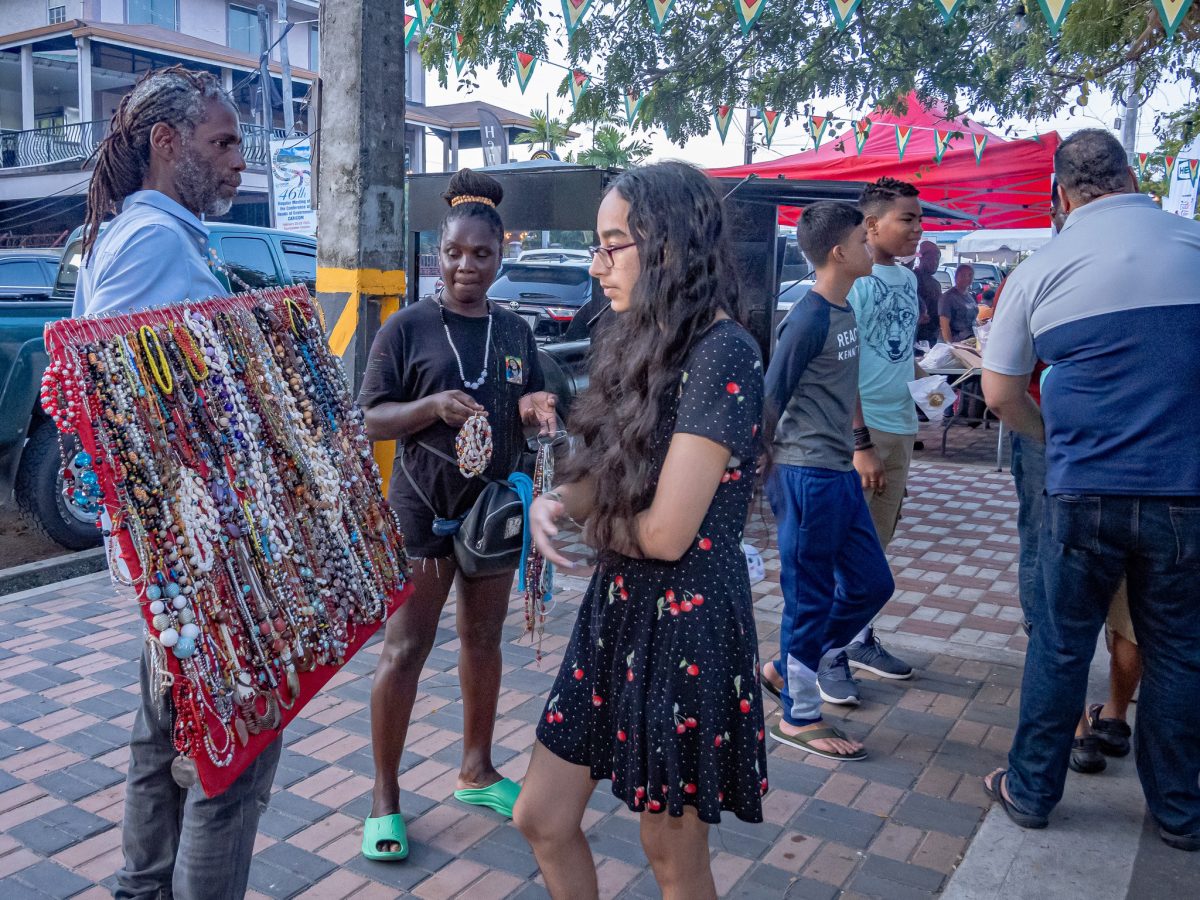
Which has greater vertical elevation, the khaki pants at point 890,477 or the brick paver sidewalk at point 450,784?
the khaki pants at point 890,477

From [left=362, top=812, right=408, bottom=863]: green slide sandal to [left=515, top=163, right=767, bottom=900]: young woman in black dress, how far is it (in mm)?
1027

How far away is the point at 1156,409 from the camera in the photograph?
113 inches

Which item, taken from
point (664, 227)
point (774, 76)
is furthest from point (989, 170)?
point (664, 227)

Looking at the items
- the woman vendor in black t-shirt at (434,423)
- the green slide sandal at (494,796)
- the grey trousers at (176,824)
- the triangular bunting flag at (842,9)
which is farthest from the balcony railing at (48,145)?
the grey trousers at (176,824)

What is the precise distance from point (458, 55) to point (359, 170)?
3188mm

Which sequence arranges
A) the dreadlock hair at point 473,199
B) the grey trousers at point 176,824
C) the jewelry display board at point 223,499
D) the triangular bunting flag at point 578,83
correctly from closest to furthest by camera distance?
1. the jewelry display board at point 223,499
2. the grey trousers at point 176,824
3. the dreadlock hair at point 473,199
4. the triangular bunting flag at point 578,83

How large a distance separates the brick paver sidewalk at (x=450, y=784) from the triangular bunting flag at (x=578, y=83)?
531 cm

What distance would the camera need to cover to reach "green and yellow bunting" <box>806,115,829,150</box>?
10383 millimetres

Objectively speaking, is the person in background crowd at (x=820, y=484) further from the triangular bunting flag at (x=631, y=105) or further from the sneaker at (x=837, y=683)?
the triangular bunting flag at (x=631, y=105)

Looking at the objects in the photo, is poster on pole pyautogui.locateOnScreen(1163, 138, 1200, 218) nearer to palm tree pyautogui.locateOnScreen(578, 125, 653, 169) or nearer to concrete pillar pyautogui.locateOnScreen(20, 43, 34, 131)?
palm tree pyautogui.locateOnScreen(578, 125, 653, 169)

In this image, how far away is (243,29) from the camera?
33406 mm

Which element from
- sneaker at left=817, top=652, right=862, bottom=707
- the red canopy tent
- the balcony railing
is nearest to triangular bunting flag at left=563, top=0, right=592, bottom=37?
the red canopy tent

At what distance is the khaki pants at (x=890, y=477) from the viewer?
439cm

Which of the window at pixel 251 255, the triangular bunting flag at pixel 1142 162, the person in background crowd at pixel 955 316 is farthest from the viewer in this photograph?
the triangular bunting flag at pixel 1142 162
